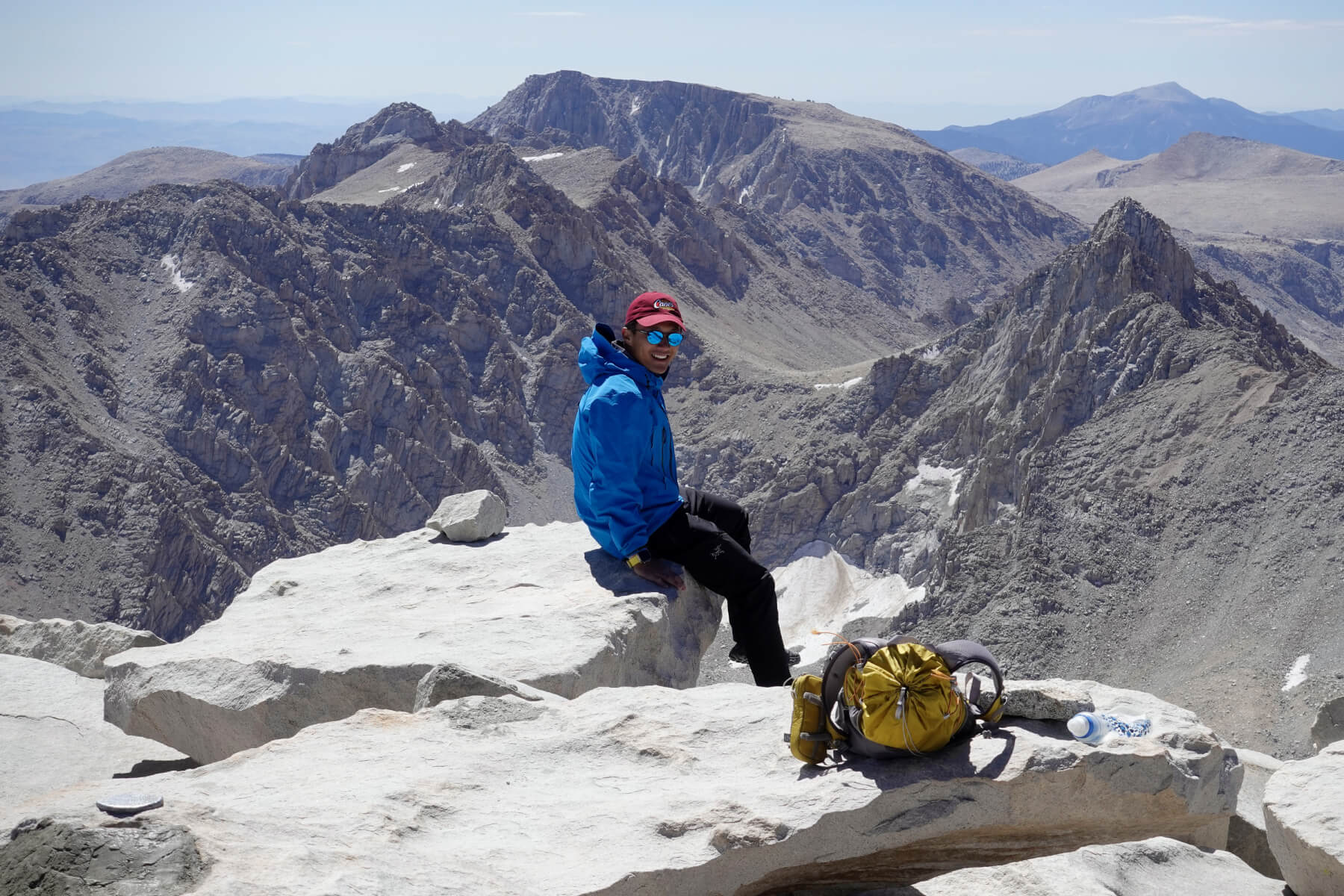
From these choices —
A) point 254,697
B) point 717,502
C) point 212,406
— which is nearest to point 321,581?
point 254,697

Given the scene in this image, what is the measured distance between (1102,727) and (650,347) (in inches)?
167

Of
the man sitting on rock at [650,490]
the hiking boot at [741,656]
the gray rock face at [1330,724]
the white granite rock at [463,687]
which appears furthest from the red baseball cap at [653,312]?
the gray rock face at [1330,724]

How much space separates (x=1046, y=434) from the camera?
2021 inches

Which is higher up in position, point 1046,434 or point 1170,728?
point 1170,728

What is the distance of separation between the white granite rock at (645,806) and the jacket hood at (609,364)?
Answer: 9.78 feet

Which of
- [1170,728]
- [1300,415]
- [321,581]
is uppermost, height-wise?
[1170,728]

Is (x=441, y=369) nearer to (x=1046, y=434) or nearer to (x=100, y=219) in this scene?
(x=100, y=219)

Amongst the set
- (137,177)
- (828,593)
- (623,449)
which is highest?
(137,177)

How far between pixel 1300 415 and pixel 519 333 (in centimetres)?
5881

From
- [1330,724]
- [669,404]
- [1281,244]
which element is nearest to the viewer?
[1330,724]

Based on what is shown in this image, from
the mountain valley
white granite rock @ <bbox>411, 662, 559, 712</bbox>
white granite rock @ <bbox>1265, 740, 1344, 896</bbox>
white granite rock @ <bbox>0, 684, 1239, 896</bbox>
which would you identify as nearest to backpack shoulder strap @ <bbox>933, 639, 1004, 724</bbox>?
white granite rock @ <bbox>0, 684, 1239, 896</bbox>

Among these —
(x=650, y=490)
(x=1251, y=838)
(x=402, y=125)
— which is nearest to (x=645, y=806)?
(x=650, y=490)

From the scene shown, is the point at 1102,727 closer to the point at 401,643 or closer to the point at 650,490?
the point at 650,490

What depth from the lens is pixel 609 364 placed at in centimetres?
836
